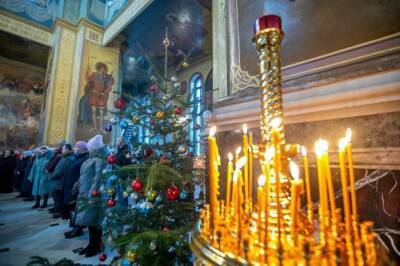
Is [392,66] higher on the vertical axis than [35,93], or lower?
lower

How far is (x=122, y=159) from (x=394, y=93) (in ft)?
8.67

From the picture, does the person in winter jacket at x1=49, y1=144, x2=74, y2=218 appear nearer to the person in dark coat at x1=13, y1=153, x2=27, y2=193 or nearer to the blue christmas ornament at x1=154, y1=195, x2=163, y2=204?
the blue christmas ornament at x1=154, y1=195, x2=163, y2=204

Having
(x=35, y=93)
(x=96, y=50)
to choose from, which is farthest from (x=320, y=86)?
(x=35, y=93)

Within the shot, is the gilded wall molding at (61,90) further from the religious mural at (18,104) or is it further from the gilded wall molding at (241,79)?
the gilded wall molding at (241,79)

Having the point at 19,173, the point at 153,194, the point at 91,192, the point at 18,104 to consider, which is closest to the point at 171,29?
the point at 91,192

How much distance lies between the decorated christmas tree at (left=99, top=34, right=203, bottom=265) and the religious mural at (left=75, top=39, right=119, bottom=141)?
5019 mm

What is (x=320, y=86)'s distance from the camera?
4.12 feet

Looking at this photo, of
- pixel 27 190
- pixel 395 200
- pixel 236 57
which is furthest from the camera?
pixel 27 190

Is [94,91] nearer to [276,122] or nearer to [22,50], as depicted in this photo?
[22,50]

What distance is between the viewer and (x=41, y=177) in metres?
4.66

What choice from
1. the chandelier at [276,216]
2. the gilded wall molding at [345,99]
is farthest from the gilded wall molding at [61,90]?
the chandelier at [276,216]

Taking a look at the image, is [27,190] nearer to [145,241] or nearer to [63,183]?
[63,183]

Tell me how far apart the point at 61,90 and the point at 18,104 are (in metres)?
4.84

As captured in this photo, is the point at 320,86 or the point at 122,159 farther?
the point at 122,159
